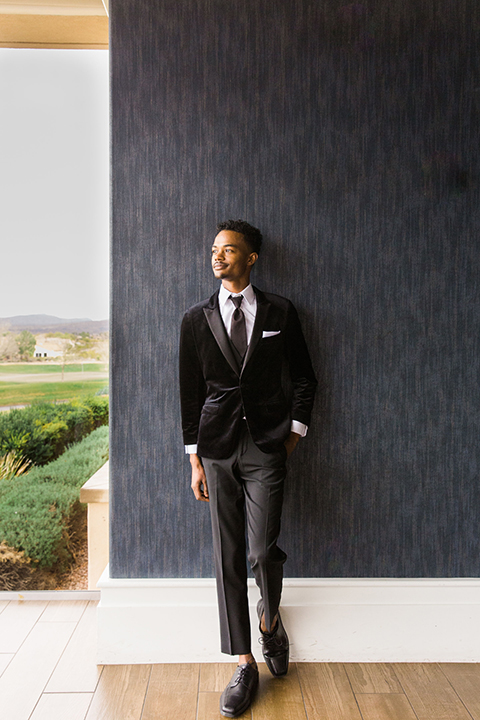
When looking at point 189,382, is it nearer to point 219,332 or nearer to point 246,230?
point 219,332

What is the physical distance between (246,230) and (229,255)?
0.12 meters

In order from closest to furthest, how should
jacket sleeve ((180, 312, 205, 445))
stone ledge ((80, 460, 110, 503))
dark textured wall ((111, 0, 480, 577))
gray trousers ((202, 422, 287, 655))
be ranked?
1. gray trousers ((202, 422, 287, 655))
2. jacket sleeve ((180, 312, 205, 445))
3. dark textured wall ((111, 0, 480, 577))
4. stone ledge ((80, 460, 110, 503))

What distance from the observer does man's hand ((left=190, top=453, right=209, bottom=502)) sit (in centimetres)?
182

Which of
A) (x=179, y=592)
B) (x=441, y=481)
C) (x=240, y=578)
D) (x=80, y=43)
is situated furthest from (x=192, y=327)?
(x=80, y=43)

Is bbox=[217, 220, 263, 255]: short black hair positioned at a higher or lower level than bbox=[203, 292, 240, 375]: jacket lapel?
higher

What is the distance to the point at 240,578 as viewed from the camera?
173cm

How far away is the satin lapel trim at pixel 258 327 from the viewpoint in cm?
173

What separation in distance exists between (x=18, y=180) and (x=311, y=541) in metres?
2.04

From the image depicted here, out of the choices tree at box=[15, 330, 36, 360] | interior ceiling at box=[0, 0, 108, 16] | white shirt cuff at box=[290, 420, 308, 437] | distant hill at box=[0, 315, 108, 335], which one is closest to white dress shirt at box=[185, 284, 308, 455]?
white shirt cuff at box=[290, 420, 308, 437]

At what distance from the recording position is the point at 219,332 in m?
1.74

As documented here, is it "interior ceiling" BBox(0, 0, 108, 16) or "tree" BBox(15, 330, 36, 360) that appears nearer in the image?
"interior ceiling" BBox(0, 0, 108, 16)

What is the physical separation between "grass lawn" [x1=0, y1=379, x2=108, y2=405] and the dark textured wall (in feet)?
1.54

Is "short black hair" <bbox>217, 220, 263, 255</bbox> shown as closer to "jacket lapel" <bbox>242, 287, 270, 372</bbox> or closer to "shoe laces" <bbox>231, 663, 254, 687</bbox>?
"jacket lapel" <bbox>242, 287, 270, 372</bbox>

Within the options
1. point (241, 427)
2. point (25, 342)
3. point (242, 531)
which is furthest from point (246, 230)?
point (25, 342)
